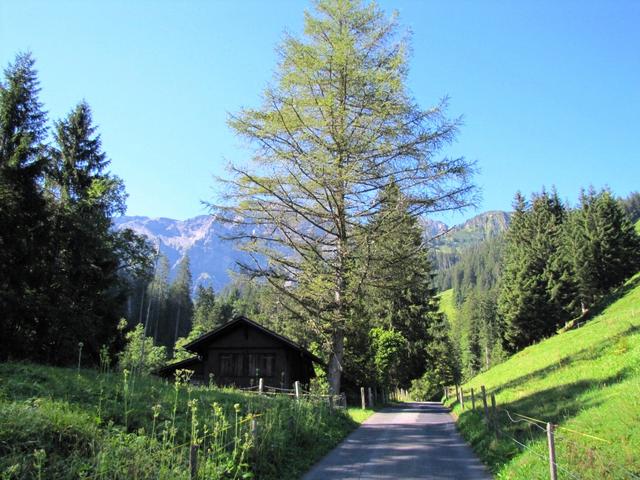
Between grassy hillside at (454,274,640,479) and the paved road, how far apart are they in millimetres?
446

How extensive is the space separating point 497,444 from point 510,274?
1817 inches

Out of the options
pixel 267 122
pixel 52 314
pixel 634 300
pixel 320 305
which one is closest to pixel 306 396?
pixel 320 305

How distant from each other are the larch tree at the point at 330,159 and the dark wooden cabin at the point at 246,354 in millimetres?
8752

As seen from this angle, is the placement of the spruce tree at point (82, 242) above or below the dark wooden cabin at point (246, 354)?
above

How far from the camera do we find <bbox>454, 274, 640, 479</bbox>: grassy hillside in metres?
6.46

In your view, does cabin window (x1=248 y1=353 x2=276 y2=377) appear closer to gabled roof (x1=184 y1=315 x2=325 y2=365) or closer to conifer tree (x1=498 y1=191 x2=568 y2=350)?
gabled roof (x1=184 y1=315 x2=325 y2=365)

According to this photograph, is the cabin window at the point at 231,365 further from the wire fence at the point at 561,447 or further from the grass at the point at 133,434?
the wire fence at the point at 561,447

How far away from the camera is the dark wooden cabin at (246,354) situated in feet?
82.3

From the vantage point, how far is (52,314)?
21484 mm

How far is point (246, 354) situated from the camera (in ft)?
84.6

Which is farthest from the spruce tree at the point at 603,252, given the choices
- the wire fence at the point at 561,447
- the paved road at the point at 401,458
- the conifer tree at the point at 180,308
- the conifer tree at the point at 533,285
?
the conifer tree at the point at 180,308

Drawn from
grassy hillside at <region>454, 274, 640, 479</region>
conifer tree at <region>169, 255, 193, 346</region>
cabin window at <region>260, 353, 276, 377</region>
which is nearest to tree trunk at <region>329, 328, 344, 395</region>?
grassy hillside at <region>454, 274, 640, 479</region>

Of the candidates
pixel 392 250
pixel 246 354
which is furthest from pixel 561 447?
pixel 246 354

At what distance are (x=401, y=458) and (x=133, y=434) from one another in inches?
233
